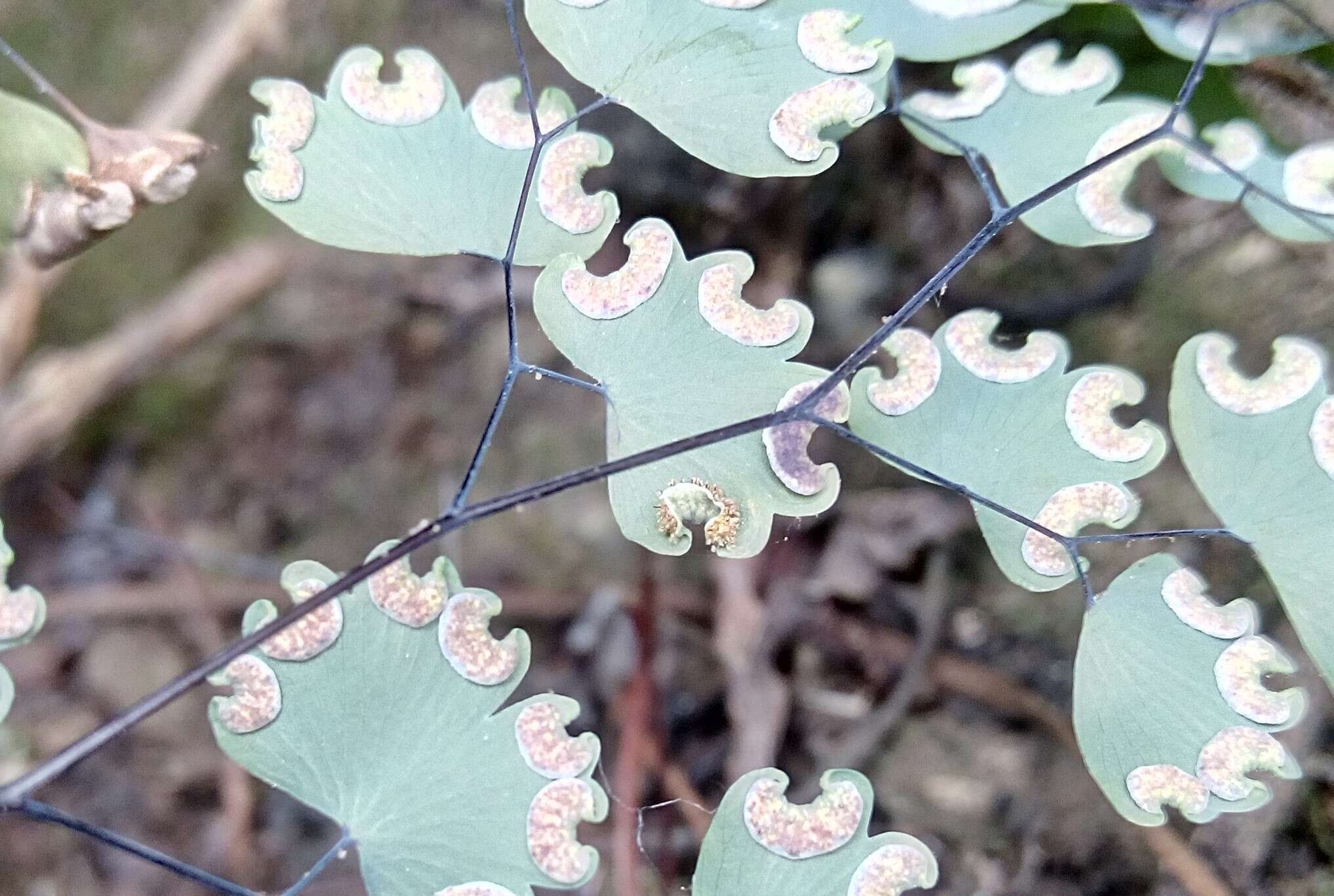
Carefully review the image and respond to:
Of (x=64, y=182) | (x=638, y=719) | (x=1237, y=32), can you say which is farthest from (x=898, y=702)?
(x=64, y=182)

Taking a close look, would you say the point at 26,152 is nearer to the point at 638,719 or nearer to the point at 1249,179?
the point at 638,719

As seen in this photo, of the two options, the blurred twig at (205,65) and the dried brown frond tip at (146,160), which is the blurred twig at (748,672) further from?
the blurred twig at (205,65)

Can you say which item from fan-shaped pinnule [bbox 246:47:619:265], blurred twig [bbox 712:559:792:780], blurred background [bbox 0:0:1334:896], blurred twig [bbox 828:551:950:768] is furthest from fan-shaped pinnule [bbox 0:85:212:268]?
blurred twig [bbox 828:551:950:768]

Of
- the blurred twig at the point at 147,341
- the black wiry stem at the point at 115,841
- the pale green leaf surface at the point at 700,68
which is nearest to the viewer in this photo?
the black wiry stem at the point at 115,841

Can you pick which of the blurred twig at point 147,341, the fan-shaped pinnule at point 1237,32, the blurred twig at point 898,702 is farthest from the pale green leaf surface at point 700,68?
the blurred twig at point 147,341

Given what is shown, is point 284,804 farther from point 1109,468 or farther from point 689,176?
point 1109,468

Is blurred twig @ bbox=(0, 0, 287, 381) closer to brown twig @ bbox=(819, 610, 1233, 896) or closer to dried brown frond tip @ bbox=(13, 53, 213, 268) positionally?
dried brown frond tip @ bbox=(13, 53, 213, 268)
